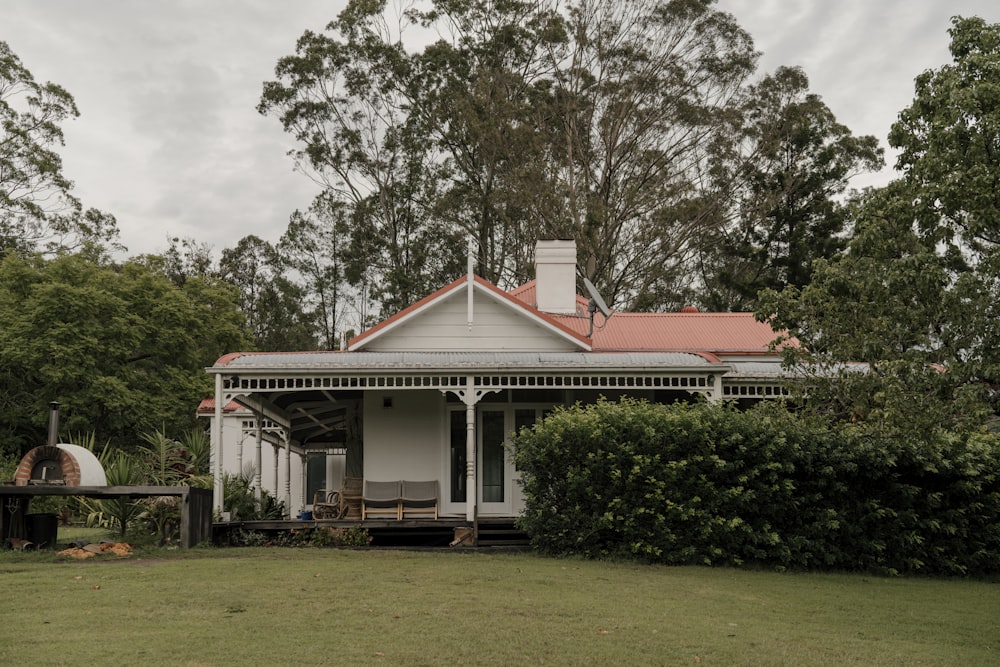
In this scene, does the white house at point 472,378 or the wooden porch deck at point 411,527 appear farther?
the white house at point 472,378

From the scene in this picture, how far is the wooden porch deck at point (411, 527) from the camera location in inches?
620

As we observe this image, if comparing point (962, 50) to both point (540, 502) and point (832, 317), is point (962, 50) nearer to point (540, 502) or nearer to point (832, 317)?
point (832, 317)

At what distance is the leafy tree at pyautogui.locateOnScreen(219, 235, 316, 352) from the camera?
43.2 m

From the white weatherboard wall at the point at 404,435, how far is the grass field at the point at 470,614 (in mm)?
4682

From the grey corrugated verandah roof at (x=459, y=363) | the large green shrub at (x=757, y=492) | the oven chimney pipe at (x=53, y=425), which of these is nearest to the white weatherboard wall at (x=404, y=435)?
the grey corrugated verandah roof at (x=459, y=363)

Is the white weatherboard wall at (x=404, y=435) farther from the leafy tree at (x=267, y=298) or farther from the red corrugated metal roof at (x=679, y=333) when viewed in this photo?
the leafy tree at (x=267, y=298)

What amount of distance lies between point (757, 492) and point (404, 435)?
6.92 m

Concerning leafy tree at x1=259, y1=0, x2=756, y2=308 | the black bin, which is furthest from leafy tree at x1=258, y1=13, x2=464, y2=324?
the black bin

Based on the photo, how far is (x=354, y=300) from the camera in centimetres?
4291

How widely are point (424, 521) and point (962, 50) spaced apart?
1033cm

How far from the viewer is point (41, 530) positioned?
14.7 m

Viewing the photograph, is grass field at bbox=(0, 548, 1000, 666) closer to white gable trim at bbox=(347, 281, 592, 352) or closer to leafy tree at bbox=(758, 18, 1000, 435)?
leafy tree at bbox=(758, 18, 1000, 435)

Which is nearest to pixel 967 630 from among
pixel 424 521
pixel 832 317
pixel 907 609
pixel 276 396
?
pixel 907 609

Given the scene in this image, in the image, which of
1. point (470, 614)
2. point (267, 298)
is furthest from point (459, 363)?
point (267, 298)
